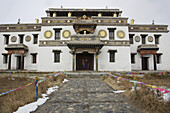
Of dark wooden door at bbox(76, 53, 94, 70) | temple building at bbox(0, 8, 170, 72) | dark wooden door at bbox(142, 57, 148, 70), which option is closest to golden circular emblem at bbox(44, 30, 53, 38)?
temple building at bbox(0, 8, 170, 72)

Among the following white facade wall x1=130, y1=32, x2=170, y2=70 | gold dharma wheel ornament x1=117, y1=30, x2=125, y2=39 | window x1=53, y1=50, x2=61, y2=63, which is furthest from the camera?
white facade wall x1=130, y1=32, x2=170, y2=70

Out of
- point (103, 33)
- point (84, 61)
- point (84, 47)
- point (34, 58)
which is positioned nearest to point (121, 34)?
→ point (103, 33)

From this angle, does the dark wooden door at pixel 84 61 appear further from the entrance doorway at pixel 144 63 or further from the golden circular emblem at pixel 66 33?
the entrance doorway at pixel 144 63

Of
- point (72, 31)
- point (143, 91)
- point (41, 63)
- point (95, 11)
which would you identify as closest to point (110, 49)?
point (72, 31)

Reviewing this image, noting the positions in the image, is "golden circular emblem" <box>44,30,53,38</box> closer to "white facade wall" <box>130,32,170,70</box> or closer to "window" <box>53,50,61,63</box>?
"window" <box>53,50,61,63</box>

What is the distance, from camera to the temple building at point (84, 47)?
57.7 ft

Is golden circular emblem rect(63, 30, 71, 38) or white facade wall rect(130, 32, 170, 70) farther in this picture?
white facade wall rect(130, 32, 170, 70)

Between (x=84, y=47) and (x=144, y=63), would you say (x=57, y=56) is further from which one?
(x=144, y=63)

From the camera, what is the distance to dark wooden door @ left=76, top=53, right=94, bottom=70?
57.8 feet

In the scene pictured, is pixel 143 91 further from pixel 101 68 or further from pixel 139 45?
pixel 139 45

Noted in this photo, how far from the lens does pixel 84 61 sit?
57.9 feet

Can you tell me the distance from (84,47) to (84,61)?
326cm

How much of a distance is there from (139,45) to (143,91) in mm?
17192

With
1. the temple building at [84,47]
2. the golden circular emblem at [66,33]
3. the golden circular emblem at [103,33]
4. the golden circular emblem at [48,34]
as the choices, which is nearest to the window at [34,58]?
the temple building at [84,47]
